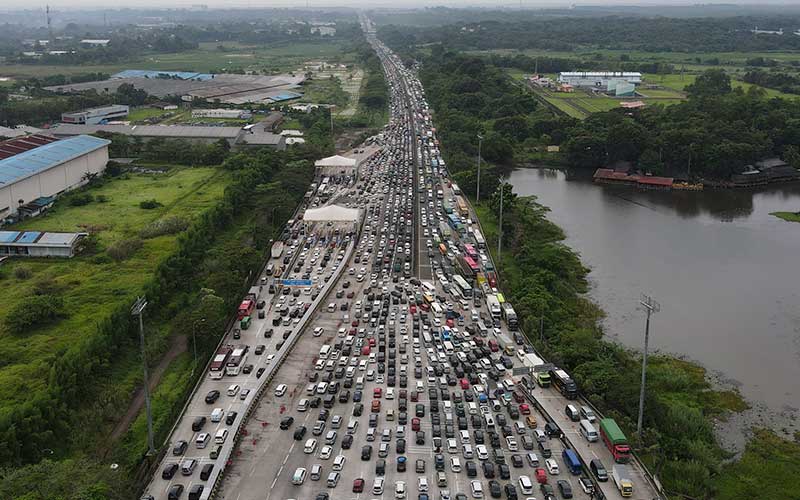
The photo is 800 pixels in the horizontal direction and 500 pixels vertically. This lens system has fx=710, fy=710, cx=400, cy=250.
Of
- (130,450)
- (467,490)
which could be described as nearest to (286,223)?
(130,450)

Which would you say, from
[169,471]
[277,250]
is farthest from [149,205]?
[169,471]

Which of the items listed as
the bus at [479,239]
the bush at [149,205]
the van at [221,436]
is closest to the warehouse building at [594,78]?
the bus at [479,239]

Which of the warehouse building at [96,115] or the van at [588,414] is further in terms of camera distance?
the warehouse building at [96,115]

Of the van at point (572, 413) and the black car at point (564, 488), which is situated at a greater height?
the van at point (572, 413)

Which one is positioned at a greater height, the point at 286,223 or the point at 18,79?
the point at 18,79

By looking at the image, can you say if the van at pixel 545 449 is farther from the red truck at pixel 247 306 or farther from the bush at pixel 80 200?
the bush at pixel 80 200

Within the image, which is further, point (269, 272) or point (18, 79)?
point (18, 79)

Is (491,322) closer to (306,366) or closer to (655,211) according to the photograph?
(306,366)
